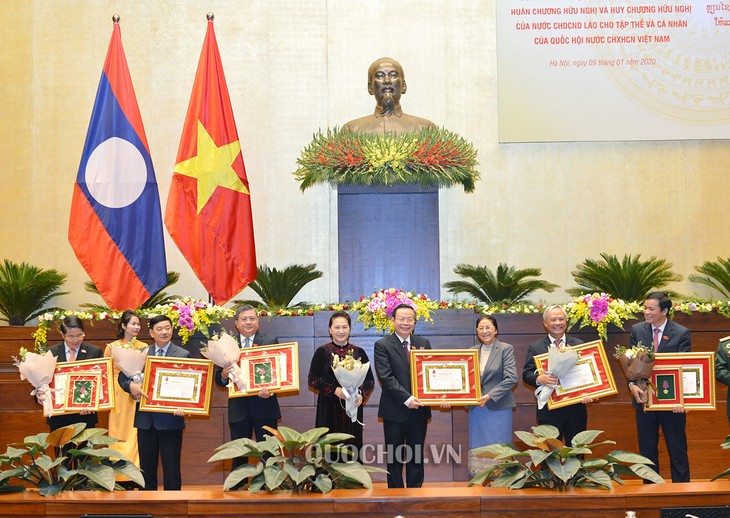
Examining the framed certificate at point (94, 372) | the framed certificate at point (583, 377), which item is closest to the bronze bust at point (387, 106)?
the framed certificate at point (583, 377)

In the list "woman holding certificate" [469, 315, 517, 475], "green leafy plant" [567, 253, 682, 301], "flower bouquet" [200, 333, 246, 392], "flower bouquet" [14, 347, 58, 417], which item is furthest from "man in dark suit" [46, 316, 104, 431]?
"green leafy plant" [567, 253, 682, 301]

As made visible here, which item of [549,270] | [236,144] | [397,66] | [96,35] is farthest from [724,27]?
[96,35]

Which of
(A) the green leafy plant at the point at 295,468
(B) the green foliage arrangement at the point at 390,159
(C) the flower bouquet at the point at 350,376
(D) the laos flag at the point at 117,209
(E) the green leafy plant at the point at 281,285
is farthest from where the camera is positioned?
(E) the green leafy plant at the point at 281,285

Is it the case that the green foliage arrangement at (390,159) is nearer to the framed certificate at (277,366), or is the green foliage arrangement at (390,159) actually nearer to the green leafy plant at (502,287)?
the green leafy plant at (502,287)

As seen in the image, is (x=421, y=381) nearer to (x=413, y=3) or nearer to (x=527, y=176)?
(x=527, y=176)

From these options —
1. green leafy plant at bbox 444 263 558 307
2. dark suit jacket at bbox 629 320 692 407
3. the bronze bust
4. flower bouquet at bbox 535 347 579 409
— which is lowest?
flower bouquet at bbox 535 347 579 409

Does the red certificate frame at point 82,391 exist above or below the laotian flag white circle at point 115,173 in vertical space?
below

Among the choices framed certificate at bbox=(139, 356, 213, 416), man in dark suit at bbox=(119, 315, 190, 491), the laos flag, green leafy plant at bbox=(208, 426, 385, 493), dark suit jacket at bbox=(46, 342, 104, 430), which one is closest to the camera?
→ green leafy plant at bbox=(208, 426, 385, 493)

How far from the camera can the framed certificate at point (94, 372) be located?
5441mm

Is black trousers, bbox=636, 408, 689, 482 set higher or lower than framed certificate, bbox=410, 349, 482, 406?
lower

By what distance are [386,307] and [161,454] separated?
1.88m

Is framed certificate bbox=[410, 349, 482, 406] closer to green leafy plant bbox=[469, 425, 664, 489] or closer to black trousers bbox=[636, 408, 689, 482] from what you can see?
black trousers bbox=[636, 408, 689, 482]

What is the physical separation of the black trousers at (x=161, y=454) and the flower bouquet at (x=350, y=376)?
3.65ft

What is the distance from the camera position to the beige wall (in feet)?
30.5
